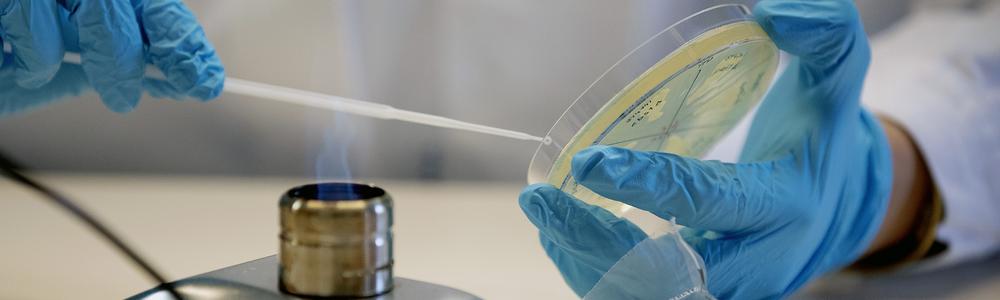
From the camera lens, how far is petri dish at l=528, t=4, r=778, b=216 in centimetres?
49

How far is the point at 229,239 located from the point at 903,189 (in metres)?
0.74

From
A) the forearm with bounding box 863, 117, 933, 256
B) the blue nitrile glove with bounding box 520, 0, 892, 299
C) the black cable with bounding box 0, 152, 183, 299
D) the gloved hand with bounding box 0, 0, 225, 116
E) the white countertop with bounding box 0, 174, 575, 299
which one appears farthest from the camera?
the forearm with bounding box 863, 117, 933, 256

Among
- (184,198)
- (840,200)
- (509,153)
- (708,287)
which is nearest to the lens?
(708,287)

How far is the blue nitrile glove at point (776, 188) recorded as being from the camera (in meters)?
0.56

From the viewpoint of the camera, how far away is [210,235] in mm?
943

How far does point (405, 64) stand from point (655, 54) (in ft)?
2.43

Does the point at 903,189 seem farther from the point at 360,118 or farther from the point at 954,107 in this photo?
the point at 360,118

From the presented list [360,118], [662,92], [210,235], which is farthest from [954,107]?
[210,235]

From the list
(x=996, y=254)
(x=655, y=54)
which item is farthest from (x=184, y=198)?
(x=996, y=254)

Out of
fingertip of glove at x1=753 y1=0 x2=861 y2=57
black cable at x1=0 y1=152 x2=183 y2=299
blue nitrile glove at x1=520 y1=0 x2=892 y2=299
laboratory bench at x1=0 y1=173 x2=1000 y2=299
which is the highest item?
fingertip of glove at x1=753 y1=0 x2=861 y2=57

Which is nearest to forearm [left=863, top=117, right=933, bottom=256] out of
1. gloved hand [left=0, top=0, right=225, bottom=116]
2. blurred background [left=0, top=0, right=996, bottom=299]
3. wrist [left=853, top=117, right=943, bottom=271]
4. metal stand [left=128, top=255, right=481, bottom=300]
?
wrist [left=853, top=117, right=943, bottom=271]

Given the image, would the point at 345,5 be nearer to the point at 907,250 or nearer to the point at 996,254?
the point at 907,250

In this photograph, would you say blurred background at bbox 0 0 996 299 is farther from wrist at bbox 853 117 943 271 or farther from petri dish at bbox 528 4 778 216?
petri dish at bbox 528 4 778 216

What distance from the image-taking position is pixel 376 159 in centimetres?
127
